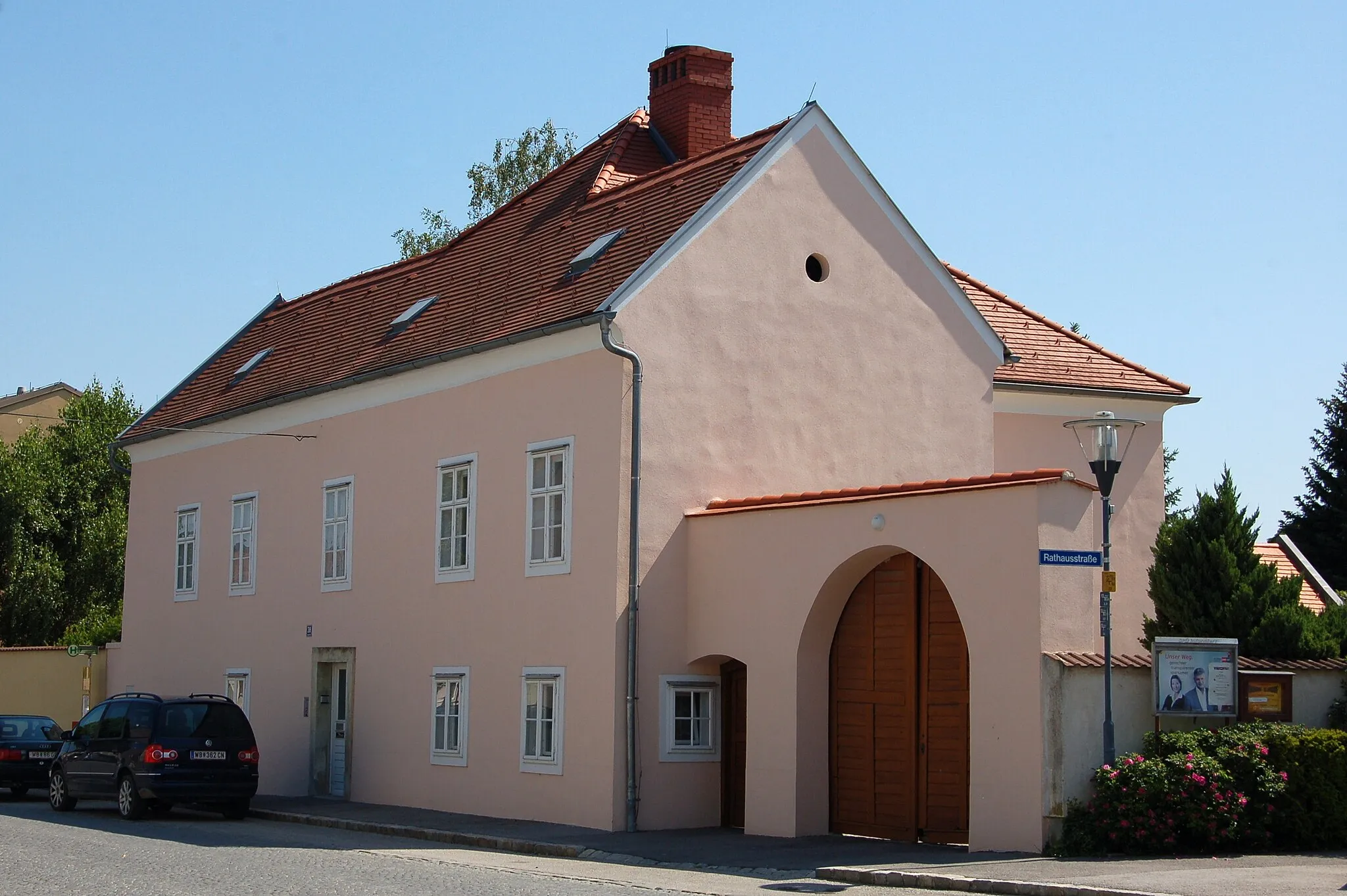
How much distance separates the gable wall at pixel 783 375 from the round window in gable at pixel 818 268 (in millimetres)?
110

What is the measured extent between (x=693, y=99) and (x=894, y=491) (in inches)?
435

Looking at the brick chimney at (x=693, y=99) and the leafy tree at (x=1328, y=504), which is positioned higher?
the brick chimney at (x=693, y=99)

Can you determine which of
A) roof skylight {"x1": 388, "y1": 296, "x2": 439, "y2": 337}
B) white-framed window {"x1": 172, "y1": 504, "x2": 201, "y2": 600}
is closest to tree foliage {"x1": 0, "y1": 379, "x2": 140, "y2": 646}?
white-framed window {"x1": 172, "y1": 504, "x2": 201, "y2": 600}

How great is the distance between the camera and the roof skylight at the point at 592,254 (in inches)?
866

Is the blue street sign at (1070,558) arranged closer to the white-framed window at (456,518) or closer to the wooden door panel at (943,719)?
the wooden door panel at (943,719)

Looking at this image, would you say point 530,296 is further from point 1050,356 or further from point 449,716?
point 1050,356

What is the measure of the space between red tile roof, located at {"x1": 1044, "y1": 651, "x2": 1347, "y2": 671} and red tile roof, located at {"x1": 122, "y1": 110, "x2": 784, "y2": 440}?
745cm

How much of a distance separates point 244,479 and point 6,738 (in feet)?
19.4

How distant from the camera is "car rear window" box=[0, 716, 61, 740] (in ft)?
88.1

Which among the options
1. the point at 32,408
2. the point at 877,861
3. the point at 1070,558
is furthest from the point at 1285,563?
the point at 32,408

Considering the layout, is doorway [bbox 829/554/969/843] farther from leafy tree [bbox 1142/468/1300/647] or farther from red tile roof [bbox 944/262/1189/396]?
red tile roof [bbox 944/262/1189/396]

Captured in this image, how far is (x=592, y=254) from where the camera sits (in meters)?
22.0

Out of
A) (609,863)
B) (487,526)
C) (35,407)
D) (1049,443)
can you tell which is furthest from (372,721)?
(35,407)

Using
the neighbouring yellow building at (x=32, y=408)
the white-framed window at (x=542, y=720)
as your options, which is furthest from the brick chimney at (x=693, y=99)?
the neighbouring yellow building at (x=32, y=408)
